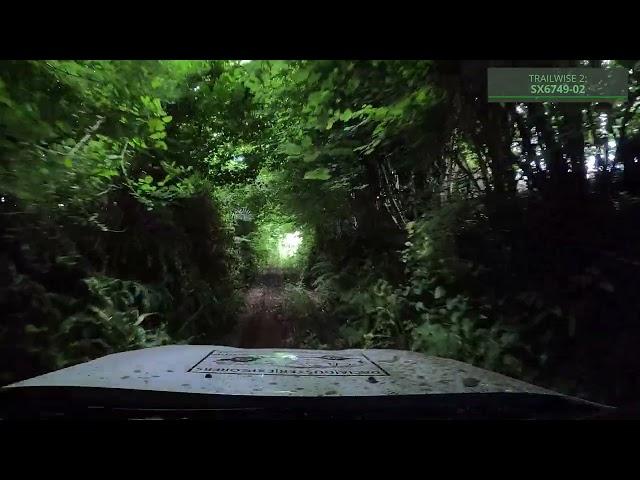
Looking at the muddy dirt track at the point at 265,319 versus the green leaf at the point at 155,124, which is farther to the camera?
the green leaf at the point at 155,124

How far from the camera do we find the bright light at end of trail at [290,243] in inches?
167

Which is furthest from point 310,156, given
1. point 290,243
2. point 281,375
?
point 281,375

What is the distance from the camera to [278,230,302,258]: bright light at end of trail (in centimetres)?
425

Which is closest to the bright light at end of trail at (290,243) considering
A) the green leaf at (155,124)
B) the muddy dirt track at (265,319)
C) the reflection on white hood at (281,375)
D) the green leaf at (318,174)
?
the muddy dirt track at (265,319)

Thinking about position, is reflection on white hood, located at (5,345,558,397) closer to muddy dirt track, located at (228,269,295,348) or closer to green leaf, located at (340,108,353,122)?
muddy dirt track, located at (228,269,295,348)

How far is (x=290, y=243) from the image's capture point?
4262mm

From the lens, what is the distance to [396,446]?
1.77 metres

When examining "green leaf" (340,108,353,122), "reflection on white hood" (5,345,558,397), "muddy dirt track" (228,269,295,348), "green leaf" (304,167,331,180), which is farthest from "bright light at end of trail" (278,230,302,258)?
"reflection on white hood" (5,345,558,397)

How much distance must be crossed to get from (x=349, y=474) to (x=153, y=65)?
8.00 feet

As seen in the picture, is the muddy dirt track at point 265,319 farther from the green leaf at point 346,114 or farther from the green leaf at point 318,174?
the green leaf at point 346,114

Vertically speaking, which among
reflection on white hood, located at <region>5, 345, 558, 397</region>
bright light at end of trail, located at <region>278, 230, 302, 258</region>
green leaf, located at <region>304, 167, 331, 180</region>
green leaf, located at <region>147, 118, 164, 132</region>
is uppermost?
green leaf, located at <region>147, 118, 164, 132</region>

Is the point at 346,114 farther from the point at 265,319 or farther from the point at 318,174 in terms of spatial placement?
the point at 265,319

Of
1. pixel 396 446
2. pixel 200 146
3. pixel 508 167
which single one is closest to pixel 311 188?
pixel 200 146

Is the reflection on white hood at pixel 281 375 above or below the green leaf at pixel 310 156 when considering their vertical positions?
below
